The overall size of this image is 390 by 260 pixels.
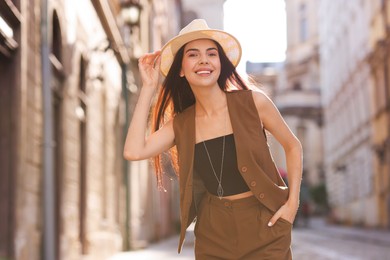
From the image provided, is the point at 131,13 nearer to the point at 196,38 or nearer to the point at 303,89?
the point at 196,38

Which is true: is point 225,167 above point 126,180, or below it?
above

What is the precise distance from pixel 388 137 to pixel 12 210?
2467 cm

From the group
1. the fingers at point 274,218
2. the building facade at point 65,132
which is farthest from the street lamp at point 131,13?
the fingers at point 274,218

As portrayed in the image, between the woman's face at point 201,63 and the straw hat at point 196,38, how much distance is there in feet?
0.11

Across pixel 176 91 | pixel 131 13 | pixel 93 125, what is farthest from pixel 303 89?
pixel 176 91

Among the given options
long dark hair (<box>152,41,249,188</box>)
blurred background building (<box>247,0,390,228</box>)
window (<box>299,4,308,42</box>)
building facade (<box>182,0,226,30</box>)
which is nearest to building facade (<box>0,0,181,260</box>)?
long dark hair (<box>152,41,249,188</box>)

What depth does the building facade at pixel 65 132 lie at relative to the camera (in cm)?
787

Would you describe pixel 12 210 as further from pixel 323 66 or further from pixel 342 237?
pixel 323 66

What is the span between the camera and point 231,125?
12.2 feet

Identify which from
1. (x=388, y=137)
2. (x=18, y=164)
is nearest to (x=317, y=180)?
(x=388, y=137)

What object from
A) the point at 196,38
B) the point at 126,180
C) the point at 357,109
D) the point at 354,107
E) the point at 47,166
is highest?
the point at 354,107

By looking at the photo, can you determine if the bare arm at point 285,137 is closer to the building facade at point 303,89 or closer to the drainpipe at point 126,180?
the drainpipe at point 126,180

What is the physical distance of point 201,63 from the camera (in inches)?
147

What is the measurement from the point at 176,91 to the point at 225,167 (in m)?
0.54
